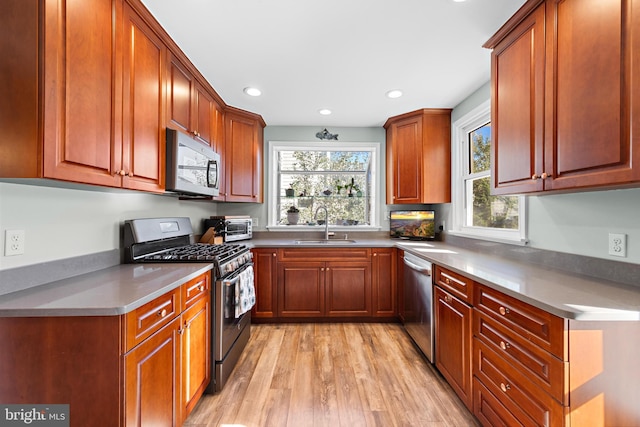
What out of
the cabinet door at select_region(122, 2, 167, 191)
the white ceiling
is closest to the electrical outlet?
the cabinet door at select_region(122, 2, 167, 191)

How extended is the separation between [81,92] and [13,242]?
735 mm

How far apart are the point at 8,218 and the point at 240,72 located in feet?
5.84

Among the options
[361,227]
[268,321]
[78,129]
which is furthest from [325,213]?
[78,129]

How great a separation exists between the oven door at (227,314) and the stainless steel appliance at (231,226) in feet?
2.96

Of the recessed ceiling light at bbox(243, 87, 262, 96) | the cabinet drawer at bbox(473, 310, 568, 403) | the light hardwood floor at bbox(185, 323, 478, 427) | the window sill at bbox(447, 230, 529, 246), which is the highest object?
the recessed ceiling light at bbox(243, 87, 262, 96)

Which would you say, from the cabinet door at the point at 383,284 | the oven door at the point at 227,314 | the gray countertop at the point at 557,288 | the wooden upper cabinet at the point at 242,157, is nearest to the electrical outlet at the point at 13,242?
the oven door at the point at 227,314

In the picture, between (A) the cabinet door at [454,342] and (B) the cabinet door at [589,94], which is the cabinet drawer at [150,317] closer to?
(A) the cabinet door at [454,342]

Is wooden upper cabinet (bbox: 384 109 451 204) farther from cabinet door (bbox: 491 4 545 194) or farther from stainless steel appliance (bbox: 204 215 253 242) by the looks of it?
stainless steel appliance (bbox: 204 215 253 242)

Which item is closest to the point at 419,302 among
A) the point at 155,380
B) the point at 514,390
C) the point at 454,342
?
the point at 454,342

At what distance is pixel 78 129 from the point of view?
1218 millimetres

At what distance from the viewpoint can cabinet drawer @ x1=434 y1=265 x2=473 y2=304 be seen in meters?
1.72

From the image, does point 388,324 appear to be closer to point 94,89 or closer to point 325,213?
point 325,213

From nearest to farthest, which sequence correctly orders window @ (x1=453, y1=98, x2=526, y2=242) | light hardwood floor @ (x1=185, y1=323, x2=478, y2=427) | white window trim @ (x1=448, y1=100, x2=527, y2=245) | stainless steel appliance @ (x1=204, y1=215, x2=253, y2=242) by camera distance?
light hardwood floor @ (x1=185, y1=323, x2=478, y2=427) → window @ (x1=453, y1=98, x2=526, y2=242) → white window trim @ (x1=448, y1=100, x2=527, y2=245) → stainless steel appliance @ (x1=204, y1=215, x2=253, y2=242)

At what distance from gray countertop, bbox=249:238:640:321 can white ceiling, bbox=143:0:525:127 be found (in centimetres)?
152
